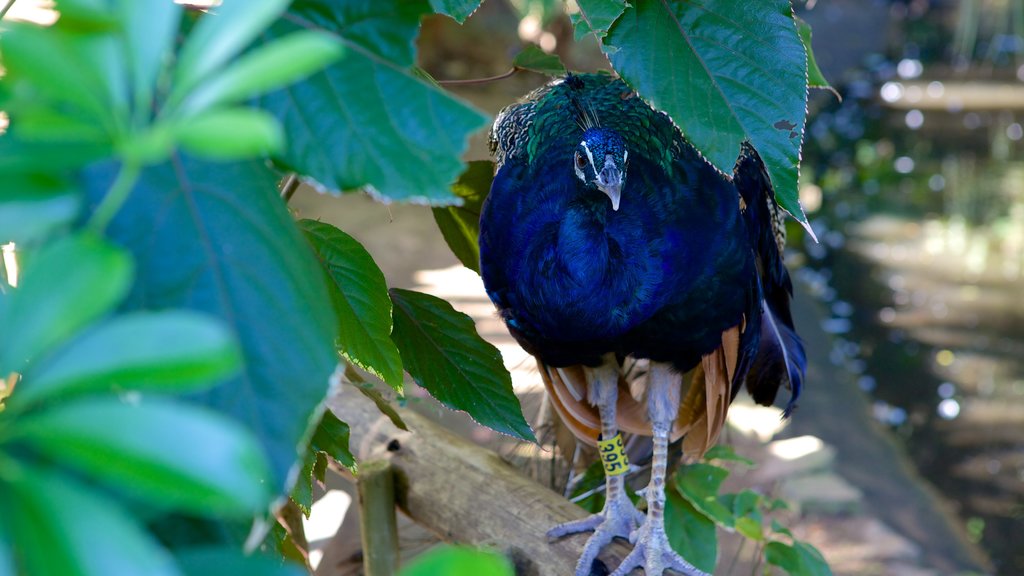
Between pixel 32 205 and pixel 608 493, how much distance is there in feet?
4.82

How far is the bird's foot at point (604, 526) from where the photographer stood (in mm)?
1627

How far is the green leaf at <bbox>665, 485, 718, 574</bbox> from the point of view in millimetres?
1783

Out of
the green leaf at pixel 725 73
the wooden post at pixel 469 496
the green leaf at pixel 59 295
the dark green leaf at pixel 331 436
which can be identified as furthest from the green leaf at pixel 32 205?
the wooden post at pixel 469 496

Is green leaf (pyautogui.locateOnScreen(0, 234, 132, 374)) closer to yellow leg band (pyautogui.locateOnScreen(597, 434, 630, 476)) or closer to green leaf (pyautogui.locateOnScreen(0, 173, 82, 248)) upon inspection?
green leaf (pyautogui.locateOnScreen(0, 173, 82, 248))

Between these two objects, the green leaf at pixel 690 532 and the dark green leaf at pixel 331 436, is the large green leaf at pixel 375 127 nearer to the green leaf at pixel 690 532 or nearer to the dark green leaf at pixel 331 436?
the dark green leaf at pixel 331 436

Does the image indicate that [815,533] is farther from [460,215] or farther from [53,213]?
[53,213]

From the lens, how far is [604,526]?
170 cm

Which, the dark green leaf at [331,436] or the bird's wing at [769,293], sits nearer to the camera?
the dark green leaf at [331,436]

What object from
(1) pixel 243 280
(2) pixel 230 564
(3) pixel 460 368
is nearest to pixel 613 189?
(3) pixel 460 368

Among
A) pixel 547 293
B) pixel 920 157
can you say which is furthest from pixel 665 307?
pixel 920 157

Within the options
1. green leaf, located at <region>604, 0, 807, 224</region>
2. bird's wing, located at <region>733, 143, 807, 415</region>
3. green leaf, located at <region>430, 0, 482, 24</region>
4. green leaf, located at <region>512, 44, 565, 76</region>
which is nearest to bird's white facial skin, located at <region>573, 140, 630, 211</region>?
green leaf, located at <region>512, 44, 565, 76</region>

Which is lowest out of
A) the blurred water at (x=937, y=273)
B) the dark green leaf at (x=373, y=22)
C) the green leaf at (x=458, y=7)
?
the blurred water at (x=937, y=273)

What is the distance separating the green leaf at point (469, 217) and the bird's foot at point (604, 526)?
457 millimetres

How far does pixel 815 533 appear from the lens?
3215mm
